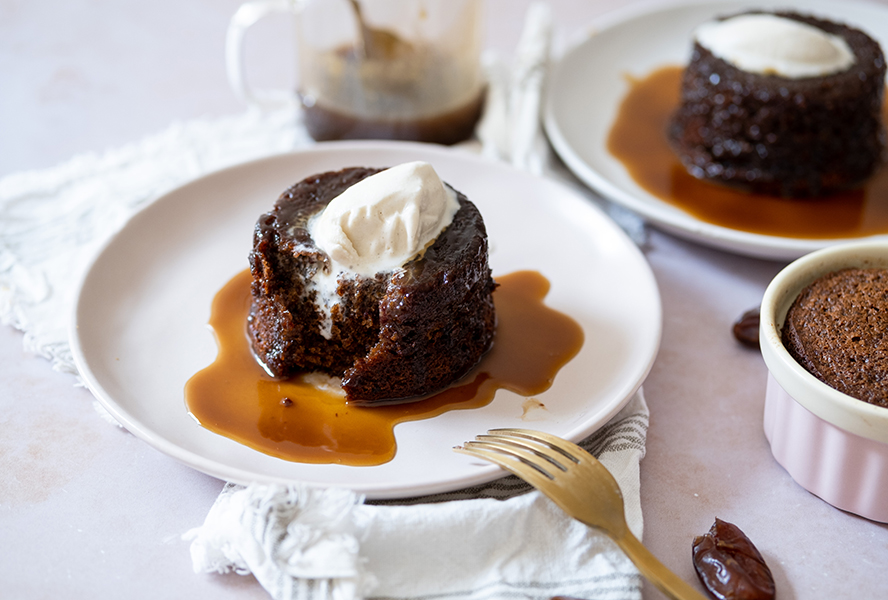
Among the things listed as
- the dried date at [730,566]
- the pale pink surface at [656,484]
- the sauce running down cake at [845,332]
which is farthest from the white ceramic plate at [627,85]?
the dried date at [730,566]

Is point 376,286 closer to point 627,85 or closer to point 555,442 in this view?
point 555,442

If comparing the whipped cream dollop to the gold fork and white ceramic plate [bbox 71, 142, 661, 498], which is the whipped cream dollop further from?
the gold fork

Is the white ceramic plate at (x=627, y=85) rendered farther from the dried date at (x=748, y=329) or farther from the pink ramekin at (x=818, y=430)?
the pink ramekin at (x=818, y=430)

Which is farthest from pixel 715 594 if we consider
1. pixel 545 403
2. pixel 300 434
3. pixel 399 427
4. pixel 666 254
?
pixel 666 254

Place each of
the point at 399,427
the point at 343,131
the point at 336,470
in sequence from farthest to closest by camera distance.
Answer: the point at 343,131, the point at 399,427, the point at 336,470

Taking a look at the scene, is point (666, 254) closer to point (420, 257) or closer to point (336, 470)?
point (420, 257)

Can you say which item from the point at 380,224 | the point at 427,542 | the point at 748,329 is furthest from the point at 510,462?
the point at 748,329

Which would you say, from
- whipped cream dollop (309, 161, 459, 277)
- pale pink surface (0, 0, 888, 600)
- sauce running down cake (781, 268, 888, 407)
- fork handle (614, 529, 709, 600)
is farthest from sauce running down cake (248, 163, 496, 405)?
sauce running down cake (781, 268, 888, 407)
